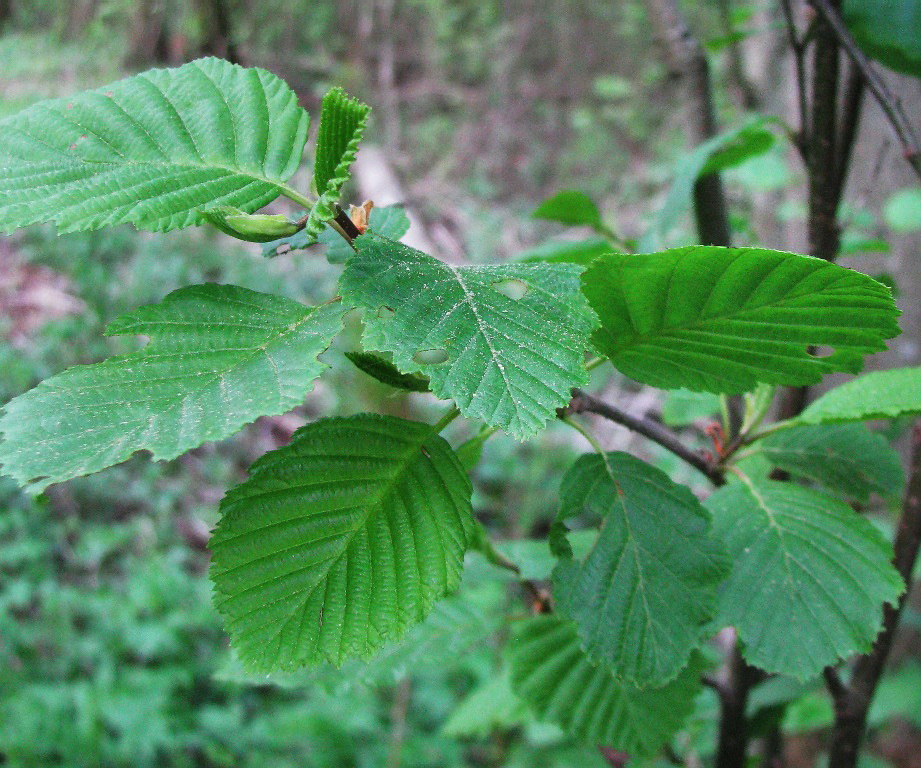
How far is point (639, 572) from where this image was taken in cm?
57

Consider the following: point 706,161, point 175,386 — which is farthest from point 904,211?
point 175,386

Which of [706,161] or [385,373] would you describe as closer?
[385,373]

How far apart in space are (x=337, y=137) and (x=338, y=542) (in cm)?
26

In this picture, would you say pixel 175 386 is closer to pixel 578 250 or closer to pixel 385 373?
pixel 385 373

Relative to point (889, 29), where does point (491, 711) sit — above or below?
below

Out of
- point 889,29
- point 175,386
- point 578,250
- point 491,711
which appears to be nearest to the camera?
point 175,386

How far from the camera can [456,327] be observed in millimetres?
446

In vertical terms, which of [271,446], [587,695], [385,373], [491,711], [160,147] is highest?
[160,147]

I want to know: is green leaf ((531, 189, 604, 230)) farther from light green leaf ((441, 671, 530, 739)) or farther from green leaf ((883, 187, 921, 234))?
green leaf ((883, 187, 921, 234))

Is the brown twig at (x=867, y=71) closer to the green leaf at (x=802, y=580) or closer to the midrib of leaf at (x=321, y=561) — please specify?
the green leaf at (x=802, y=580)

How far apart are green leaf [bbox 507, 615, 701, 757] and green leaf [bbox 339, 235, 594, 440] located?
1.50 feet

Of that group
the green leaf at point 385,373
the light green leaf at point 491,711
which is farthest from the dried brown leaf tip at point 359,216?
the light green leaf at point 491,711

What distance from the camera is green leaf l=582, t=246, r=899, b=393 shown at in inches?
18.2

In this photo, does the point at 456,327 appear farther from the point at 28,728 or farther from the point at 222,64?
the point at 28,728
